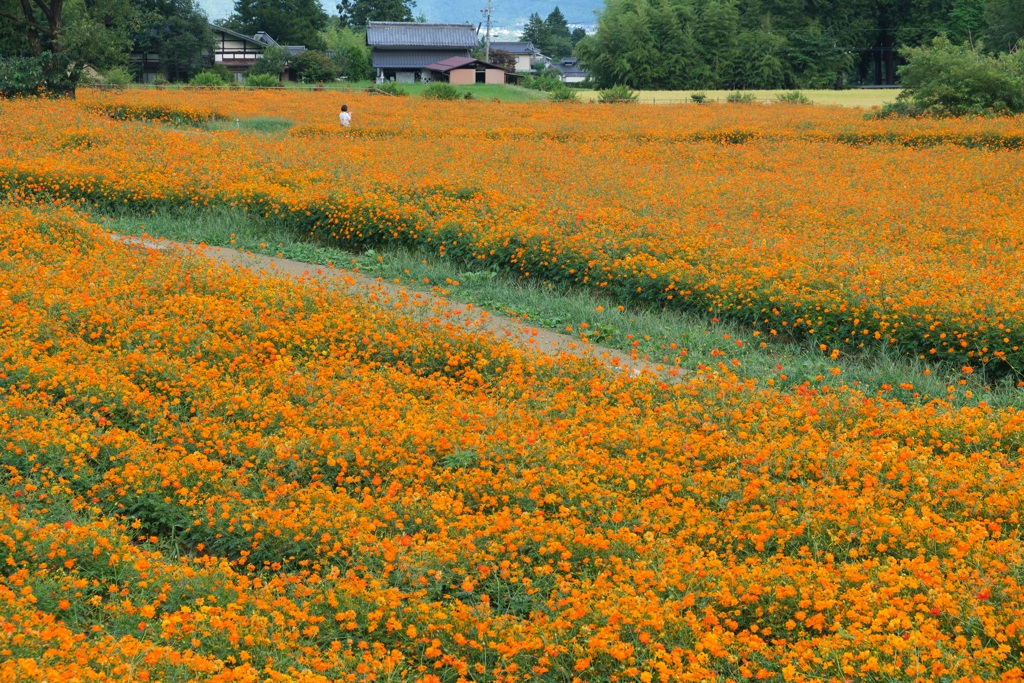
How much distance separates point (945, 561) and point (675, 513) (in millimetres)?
1478

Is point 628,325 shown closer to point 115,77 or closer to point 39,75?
point 39,75

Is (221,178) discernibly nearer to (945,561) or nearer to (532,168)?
(532,168)

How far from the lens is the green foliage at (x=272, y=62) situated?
60.0m

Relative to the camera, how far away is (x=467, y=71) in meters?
69.5

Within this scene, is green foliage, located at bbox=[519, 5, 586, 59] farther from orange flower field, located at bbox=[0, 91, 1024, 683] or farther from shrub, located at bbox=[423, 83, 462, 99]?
orange flower field, located at bbox=[0, 91, 1024, 683]

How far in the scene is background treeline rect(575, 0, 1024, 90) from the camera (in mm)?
61688

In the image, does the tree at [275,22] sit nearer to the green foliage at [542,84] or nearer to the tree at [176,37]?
the tree at [176,37]

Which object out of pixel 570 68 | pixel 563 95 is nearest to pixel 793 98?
pixel 563 95

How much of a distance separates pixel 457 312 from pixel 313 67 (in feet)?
178

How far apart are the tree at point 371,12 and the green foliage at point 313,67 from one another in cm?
3400

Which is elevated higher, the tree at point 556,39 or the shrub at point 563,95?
the tree at point 556,39

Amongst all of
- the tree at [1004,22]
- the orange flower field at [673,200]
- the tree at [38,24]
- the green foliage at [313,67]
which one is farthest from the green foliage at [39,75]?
the tree at [1004,22]

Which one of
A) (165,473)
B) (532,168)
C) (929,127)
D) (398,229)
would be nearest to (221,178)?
(398,229)

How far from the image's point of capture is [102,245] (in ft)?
40.6
